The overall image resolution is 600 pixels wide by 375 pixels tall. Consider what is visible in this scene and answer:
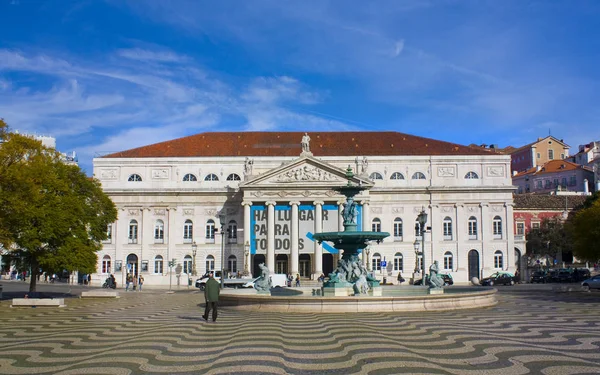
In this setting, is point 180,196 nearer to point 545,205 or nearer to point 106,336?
point 545,205

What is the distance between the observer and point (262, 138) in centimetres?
6769

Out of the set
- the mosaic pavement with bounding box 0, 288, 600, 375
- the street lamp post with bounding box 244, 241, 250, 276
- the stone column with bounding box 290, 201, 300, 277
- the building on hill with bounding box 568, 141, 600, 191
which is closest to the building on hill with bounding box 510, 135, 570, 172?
→ the building on hill with bounding box 568, 141, 600, 191

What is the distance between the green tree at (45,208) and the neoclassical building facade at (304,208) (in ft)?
63.7

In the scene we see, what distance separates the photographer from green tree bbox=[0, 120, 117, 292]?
28.1 metres

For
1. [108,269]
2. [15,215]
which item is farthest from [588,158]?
[15,215]

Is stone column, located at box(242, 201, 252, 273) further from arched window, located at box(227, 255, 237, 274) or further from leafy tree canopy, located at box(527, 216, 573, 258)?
leafy tree canopy, located at box(527, 216, 573, 258)

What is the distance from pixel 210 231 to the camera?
6156 cm

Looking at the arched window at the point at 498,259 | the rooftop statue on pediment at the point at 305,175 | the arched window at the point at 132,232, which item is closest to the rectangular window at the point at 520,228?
the arched window at the point at 498,259

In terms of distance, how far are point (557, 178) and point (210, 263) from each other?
184ft

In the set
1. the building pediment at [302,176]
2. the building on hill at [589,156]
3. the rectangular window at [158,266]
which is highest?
the building on hill at [589,156]

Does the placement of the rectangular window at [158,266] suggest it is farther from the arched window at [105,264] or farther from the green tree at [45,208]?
the green tree at [45,208]

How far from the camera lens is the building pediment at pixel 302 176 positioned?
58312 millimetres

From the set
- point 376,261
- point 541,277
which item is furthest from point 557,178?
point 376,261

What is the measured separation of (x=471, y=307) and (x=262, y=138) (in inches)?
1829
